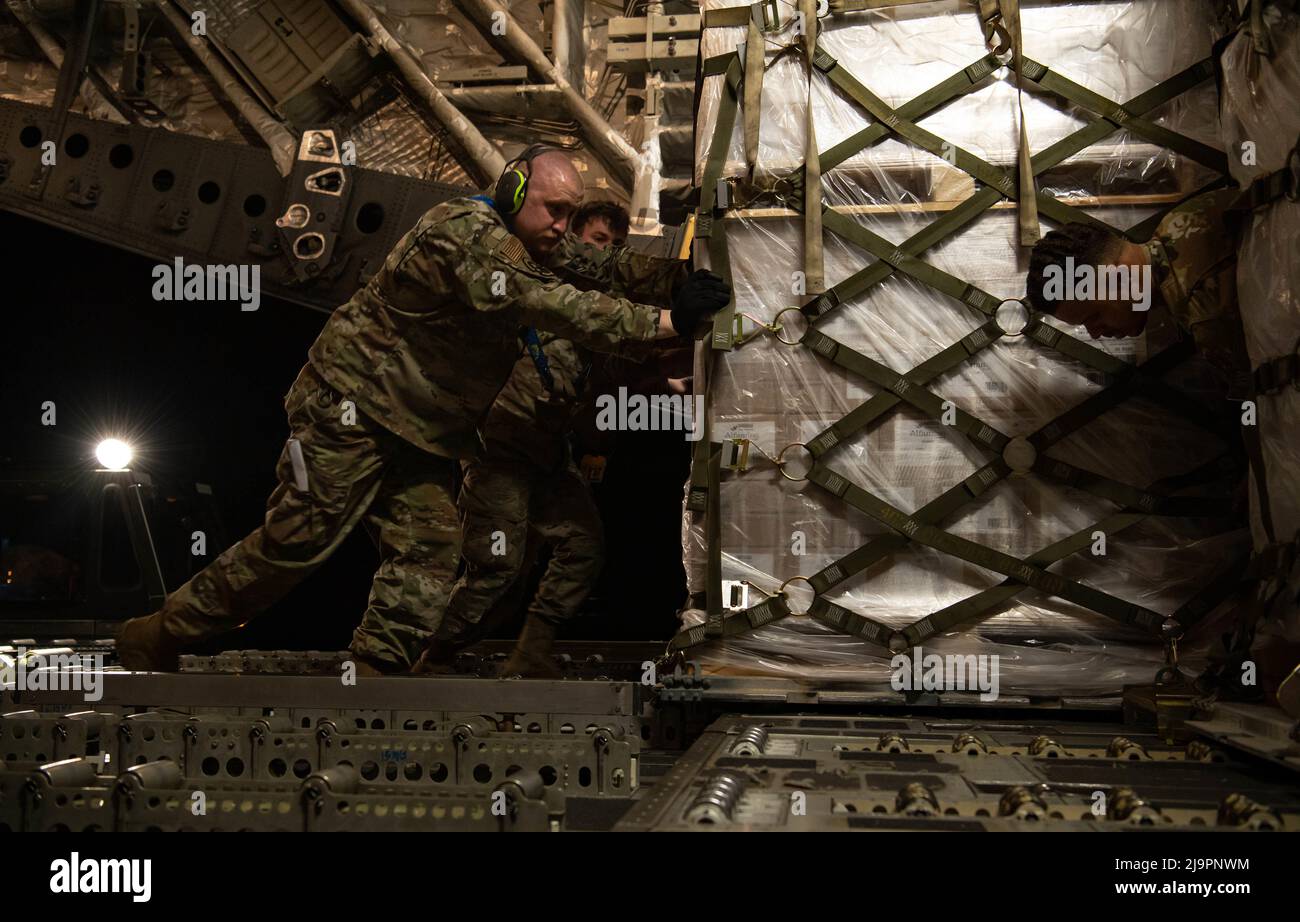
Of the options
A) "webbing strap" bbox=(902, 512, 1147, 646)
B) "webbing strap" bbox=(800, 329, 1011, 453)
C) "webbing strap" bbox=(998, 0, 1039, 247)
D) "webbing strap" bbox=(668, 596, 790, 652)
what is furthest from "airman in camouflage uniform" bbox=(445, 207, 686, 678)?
"webbing strap" bbox=(998, 0, 1039, 247)

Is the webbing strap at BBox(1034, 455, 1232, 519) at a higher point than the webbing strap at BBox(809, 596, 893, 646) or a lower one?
higher

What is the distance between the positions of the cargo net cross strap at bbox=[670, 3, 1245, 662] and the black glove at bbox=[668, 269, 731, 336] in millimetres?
337

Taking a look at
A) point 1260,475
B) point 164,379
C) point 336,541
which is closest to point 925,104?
point 1260,475

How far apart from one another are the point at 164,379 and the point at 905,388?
710cm

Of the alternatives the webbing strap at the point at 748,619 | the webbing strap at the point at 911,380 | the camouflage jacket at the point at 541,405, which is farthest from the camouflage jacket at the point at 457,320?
the webbing strap at the point at 748,619

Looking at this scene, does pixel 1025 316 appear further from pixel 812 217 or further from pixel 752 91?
pixel 752 91

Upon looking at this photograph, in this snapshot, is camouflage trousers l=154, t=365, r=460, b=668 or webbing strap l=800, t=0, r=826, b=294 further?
camouflage trousers l=154, t=365, r=460, b=668

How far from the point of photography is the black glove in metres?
3.91

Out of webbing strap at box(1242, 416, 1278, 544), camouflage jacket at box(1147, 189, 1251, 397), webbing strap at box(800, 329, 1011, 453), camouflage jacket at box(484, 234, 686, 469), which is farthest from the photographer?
camouflage jacket at box(484, 234, 686, 469)

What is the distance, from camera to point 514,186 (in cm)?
446

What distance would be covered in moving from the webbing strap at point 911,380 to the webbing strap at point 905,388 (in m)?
0.03

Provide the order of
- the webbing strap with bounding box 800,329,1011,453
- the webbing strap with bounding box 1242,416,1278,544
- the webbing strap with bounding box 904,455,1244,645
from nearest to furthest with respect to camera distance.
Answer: the webbing strap with bounding box 1242,416,1278,544
the webbing strap with bounding box 904,455,1244,645
the webbing strap with bounding box 800,329,1011,453

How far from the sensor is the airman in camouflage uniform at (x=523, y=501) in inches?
209

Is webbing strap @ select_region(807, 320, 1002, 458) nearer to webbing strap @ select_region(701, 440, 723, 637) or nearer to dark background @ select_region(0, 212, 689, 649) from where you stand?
webbing strap @ select_region(701, 440, 723, 637)
